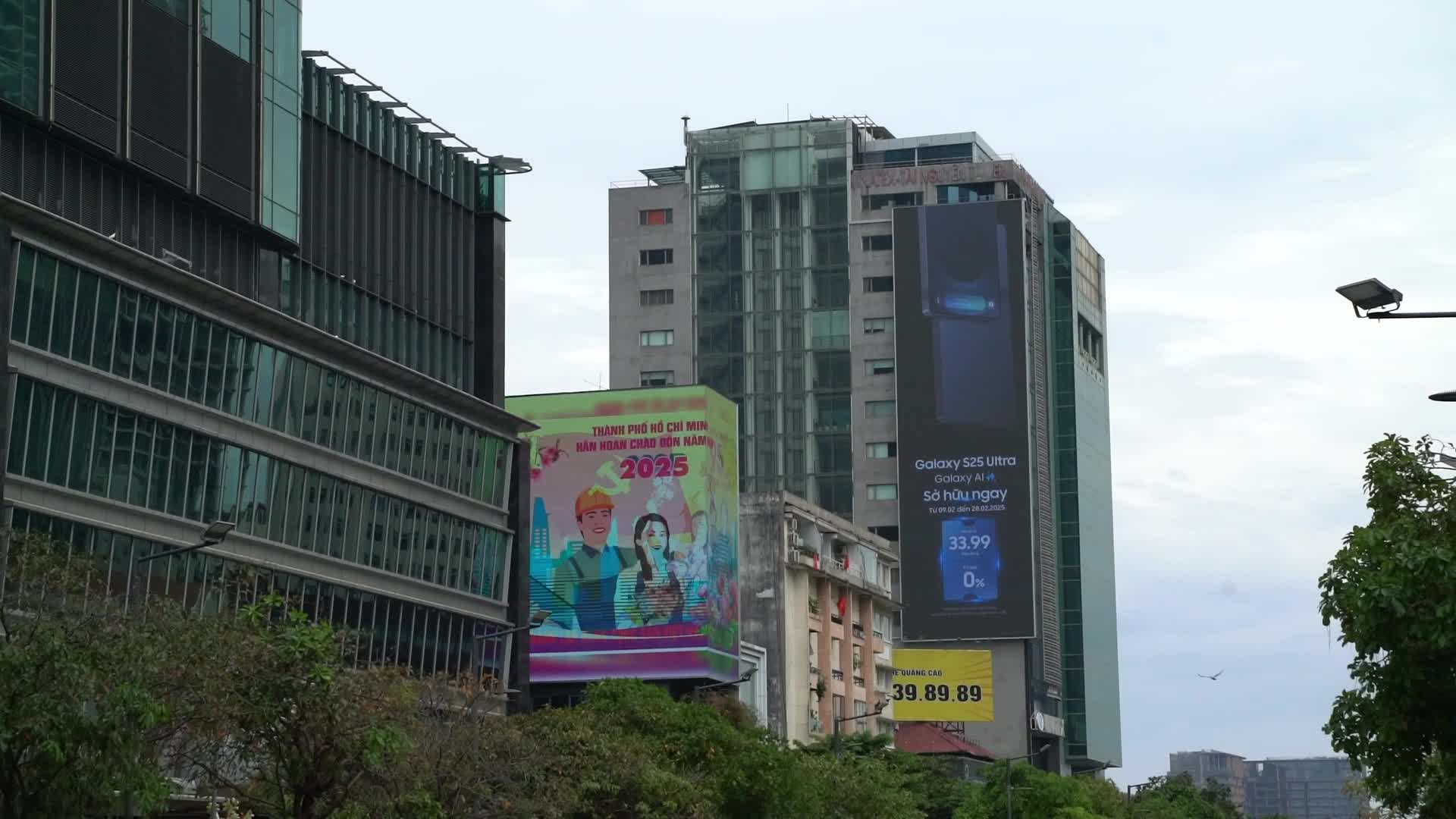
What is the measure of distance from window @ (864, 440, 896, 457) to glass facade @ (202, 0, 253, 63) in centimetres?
9316

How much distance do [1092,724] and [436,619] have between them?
10568cm

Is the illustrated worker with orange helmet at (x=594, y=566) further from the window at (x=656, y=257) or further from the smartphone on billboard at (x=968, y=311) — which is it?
the window at (x=656, y=257)

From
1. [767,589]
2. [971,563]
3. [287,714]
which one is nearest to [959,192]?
[971,563]

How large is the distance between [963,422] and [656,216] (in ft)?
93.0

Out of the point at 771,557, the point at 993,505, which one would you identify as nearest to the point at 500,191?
the point at 771,557

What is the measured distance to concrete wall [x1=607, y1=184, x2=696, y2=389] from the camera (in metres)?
161

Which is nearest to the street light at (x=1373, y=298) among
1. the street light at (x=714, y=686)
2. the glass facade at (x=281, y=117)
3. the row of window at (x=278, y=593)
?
the row of window at (x=278, y=593)

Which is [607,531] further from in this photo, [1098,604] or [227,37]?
[1098,604]

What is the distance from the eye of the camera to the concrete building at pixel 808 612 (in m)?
123

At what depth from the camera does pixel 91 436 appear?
188 feet

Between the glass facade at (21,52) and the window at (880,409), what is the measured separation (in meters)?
104

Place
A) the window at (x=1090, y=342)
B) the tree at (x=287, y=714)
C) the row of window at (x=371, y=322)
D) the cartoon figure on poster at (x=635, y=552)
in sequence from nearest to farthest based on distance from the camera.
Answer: the tree at (x=287, y=714) < the row of window at (x=371, y=322) < the cartoon figure on poster at (x=635, y=552) < the window at (x=1090, y=342)

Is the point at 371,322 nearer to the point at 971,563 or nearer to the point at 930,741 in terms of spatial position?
the point at 930,741

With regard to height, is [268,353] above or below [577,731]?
above
